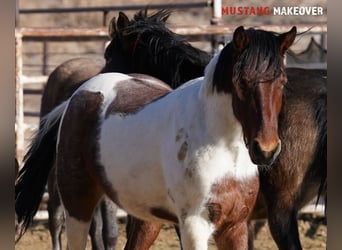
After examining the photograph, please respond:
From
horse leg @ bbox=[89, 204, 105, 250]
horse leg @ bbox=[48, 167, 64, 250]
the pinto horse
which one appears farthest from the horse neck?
horse leg @ bbox=[48, 167, 64, 250]

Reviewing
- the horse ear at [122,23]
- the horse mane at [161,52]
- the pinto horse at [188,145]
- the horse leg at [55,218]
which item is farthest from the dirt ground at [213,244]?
the pinto horse at [188,145]

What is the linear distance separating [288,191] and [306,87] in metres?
0.51

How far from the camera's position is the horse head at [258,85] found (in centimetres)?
233

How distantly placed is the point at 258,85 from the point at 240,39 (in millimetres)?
181

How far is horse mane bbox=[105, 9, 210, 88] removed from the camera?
12.6ft

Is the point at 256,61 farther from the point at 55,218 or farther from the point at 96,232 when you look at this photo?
the point at 55,218

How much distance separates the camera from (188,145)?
2.63 m

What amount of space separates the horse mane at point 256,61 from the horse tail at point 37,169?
1.41m

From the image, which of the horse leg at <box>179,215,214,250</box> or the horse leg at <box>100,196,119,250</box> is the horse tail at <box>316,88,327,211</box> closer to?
the horse leg at <box>179,215,214,250</box>

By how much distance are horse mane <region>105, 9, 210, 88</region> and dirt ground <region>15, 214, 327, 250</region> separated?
1706 millimetres

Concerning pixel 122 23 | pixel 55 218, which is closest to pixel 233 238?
pixel 122 23

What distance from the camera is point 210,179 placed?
2.54 m

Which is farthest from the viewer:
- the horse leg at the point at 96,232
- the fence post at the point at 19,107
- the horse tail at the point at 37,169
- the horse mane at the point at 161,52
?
the fence post at the point at 19,107

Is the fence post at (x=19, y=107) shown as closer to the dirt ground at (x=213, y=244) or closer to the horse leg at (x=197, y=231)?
the dirt ground at (x=213, y=244)
